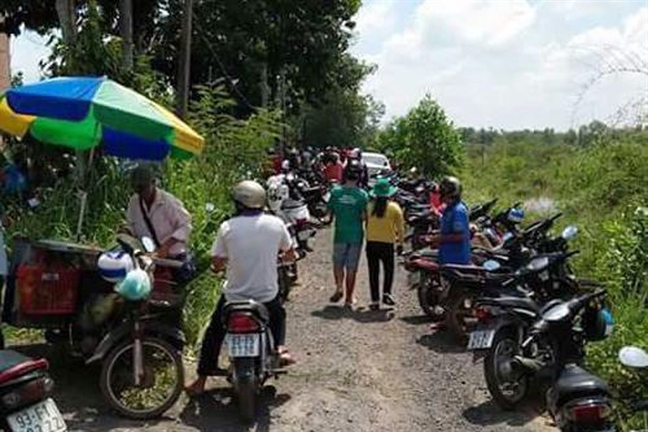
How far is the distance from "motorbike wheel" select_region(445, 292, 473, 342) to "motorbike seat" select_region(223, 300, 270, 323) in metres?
3.21

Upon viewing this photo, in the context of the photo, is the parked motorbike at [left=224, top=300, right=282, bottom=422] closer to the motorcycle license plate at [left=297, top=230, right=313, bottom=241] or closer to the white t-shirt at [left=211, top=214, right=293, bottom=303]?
the white t-shirt at [left=211, top=214, right=293, bottom=303]

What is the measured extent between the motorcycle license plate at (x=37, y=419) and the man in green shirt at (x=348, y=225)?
6292mm

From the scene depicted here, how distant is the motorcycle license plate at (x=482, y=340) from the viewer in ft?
21.1

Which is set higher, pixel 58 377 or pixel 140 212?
pixel 140 212

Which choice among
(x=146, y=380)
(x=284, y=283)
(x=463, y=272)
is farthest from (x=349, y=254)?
(x=146, y=380)

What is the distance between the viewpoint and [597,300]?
20.0ft

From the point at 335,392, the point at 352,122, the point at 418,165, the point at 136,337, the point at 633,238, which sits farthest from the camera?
the point at 352,122

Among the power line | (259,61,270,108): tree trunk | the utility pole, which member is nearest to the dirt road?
the utility pole

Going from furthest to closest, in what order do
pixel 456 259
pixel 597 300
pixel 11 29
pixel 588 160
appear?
pixel 11 29, pixel 588 160, pixel 456 259, pixel 597 300

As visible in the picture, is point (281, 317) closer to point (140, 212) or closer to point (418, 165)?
point (140, 212)

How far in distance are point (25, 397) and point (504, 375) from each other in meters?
3.88

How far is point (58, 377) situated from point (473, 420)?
3219 millimetres

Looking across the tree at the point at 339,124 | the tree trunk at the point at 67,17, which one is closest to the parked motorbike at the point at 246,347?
the tree trunk at the point at 67,17

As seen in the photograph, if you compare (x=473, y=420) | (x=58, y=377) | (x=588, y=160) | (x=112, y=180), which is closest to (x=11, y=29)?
(x=112, y=180)
